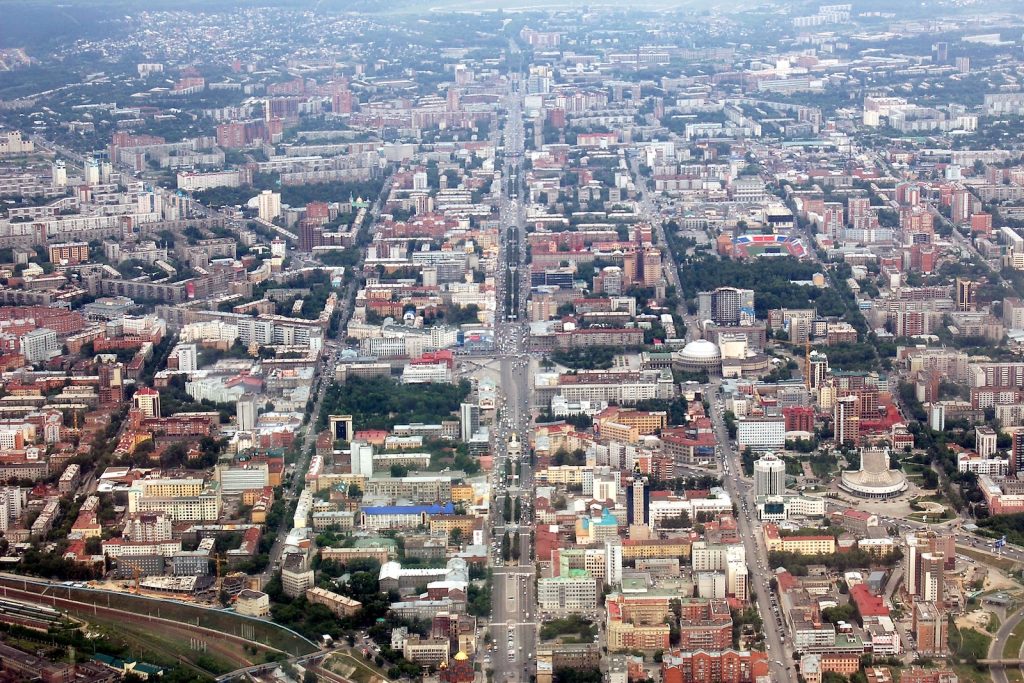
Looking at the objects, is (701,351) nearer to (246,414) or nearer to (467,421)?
(467,421)

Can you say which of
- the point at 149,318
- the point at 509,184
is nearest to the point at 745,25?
the point at 509,184

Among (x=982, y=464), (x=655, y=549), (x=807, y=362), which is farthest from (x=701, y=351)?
(x=655, y=549)

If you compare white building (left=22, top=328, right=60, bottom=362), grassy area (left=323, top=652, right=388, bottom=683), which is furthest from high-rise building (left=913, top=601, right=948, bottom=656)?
white building (left=22, top=328, right=60, bottom=362)

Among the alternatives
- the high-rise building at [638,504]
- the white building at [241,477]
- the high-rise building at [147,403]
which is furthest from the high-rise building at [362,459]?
the high-rise building at [147,403]

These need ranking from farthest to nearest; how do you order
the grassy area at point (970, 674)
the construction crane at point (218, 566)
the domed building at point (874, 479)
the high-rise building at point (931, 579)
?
the domed building at point (874, 479)
the construction crane at point (218, 566)
the high-rise building at point (931, 579)
the grassy area at point (970, 674)

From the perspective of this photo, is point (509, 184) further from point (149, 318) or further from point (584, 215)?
point (149, 318)

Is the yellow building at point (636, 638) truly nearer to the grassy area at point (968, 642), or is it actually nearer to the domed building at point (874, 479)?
the grassy area at point (968, 642)
